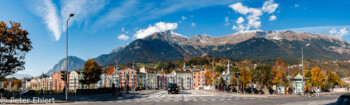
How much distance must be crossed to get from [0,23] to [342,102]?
1301 inches

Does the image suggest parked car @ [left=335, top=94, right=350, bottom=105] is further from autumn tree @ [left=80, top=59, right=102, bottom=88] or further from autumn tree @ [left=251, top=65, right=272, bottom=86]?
autumn tree @ [left=80, top=59, right=102, bottom=88]

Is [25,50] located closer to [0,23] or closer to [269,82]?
[0,23]

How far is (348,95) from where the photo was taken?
9914mm

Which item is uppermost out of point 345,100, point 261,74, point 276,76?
point 345,100

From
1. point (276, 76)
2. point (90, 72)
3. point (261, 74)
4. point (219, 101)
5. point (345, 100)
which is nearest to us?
point (345, 100)

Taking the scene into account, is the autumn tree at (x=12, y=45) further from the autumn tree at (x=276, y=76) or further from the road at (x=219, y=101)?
the autumn tree at (x=276, y=76)

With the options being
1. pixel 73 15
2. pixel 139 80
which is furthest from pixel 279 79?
pixel 139 80

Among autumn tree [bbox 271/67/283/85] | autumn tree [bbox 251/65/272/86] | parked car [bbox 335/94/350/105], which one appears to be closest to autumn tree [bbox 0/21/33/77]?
parked car [bbox 335/94/350/105]

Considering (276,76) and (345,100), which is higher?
(345,100)

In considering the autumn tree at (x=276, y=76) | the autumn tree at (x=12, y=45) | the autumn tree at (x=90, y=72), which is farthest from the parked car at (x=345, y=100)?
the autumn tree at (x=276, y=76)

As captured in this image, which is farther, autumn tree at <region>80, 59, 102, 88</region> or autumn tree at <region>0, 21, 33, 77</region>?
autumn tree at <region>80, 59, 102, 88</region>

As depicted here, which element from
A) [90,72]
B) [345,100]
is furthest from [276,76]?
[345,100]

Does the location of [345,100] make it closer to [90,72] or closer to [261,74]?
[261,74]

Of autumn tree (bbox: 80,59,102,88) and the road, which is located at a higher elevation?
autumn tree (bbox: 80,59,102,88)
